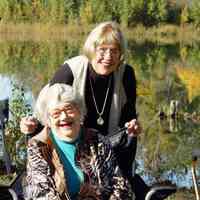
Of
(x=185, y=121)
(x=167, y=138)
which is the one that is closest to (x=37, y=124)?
(x=167, y=138)

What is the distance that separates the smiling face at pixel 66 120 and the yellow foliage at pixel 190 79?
1362cm

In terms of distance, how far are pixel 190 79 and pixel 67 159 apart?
1853cm

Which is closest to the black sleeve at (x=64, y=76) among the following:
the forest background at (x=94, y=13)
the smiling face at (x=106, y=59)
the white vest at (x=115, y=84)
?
the white vest at (x=115, y=84)

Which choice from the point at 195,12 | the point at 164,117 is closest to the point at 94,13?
the point at 195,12

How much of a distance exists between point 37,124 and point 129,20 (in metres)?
59.9

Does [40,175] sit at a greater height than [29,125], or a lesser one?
lesser

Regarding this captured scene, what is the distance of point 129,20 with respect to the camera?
63.0 metres

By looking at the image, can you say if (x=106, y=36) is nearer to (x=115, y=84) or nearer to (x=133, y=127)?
(x=115, y=84)

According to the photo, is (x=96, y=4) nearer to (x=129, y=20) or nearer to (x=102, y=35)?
(x=129, y=20)

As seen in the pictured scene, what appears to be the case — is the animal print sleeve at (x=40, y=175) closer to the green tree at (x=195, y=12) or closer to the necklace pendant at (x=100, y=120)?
the necklace pendant at (x=100, y=120)

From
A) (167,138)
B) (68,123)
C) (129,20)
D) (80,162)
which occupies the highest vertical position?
(68,123)

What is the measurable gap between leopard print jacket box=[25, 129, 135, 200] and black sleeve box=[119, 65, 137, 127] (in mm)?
719

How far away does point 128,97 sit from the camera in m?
4.21

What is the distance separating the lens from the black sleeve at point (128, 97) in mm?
4188
